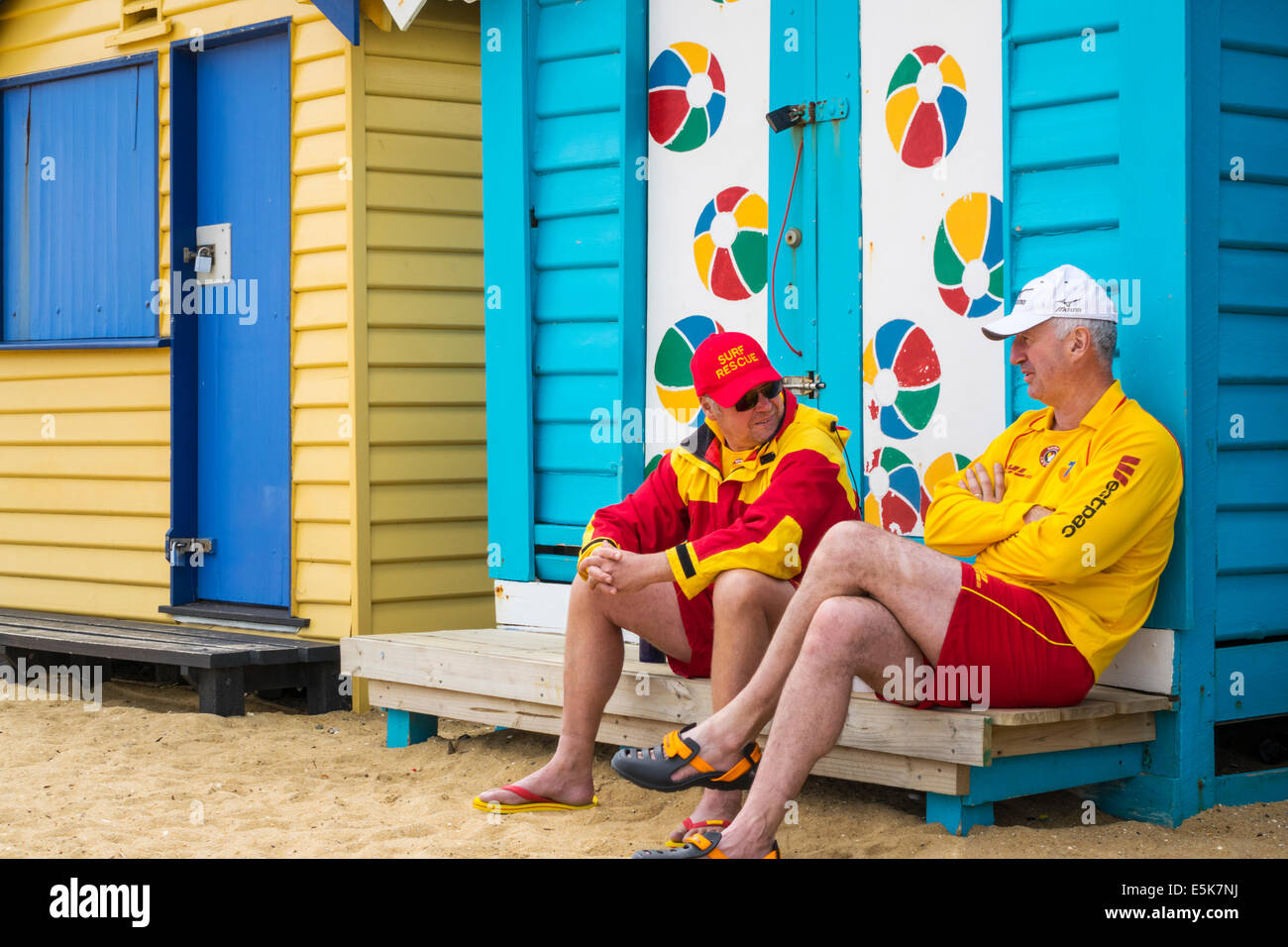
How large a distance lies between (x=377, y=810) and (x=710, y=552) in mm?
1265

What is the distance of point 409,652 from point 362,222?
1.88 m

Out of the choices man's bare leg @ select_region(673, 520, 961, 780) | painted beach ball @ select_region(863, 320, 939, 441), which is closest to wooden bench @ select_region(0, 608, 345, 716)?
painted beach ball @ select_region(863, 320, 939, 441)

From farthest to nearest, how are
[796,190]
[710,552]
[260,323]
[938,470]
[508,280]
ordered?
[260,323], [508,280], [796,190], [938,470], [710,552]

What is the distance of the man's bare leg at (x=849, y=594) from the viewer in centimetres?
321

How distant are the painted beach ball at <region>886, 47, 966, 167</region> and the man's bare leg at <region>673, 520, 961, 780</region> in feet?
4.76

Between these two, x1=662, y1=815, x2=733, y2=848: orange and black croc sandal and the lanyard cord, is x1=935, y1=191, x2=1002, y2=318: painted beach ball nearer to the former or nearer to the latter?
the lanyard cord

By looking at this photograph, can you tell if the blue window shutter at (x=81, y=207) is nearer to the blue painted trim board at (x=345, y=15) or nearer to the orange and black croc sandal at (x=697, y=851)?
the blue painted trim board at (x=345, y=15)

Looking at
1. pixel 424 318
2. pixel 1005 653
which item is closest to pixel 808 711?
pixel 1005 653

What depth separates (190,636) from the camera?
19.3 ft

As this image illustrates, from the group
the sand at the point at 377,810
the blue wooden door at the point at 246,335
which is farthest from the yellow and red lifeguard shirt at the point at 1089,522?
the blue wooden door at the point at 246,335

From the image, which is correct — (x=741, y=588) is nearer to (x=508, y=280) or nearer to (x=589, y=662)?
(x=589, y=662)

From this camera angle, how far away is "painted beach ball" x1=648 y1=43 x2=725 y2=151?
4.77 meters

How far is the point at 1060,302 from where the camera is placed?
3.44 metres

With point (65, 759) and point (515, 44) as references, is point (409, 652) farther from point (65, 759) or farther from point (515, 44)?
point (515, 44)
